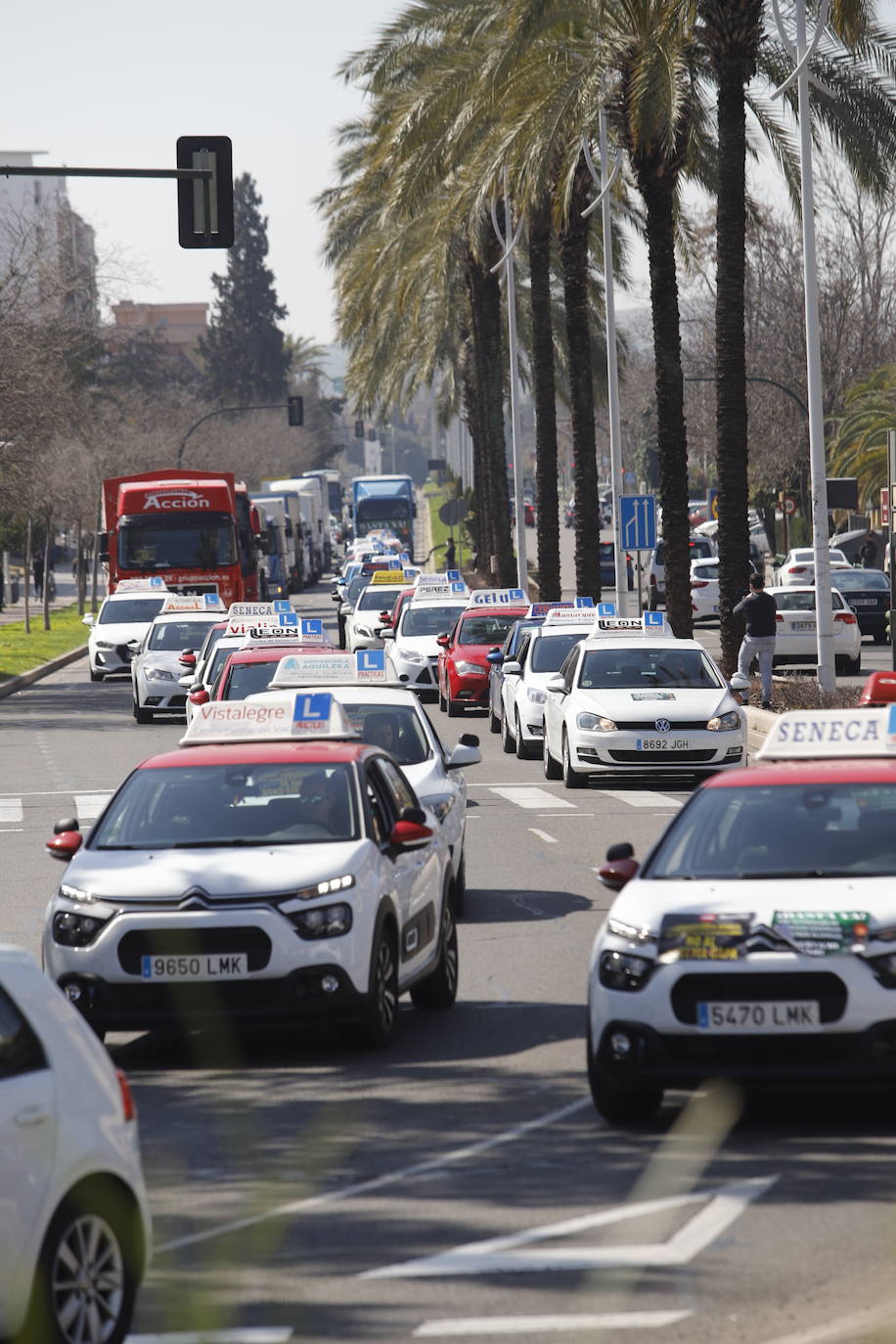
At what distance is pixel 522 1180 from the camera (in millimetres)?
7891

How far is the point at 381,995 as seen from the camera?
10.3 m

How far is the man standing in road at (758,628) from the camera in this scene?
31.0 m

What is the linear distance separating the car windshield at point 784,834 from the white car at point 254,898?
1.57m

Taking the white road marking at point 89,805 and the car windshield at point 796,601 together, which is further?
the car windshield at point 796,601

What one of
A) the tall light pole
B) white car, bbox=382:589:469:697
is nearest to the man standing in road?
the tall light pole

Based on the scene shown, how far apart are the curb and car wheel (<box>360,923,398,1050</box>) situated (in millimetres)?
29886

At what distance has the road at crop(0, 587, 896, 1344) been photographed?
6.36 m

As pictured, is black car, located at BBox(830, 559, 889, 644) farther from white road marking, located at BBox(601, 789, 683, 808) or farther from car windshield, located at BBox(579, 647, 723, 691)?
white road marking, located at BBox(601, 789, 683, 808)

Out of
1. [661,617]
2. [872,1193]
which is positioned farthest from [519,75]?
[872,1193]

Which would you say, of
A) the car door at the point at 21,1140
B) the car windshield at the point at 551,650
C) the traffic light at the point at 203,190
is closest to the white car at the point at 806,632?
A: the car windshield at the point at 551,650

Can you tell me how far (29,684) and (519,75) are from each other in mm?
14919

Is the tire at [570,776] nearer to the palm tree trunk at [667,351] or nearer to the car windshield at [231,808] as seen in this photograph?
the palm tree trunk at [667,351]

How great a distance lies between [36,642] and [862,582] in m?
20.3

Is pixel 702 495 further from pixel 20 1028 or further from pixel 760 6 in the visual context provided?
pixel 20 1028
